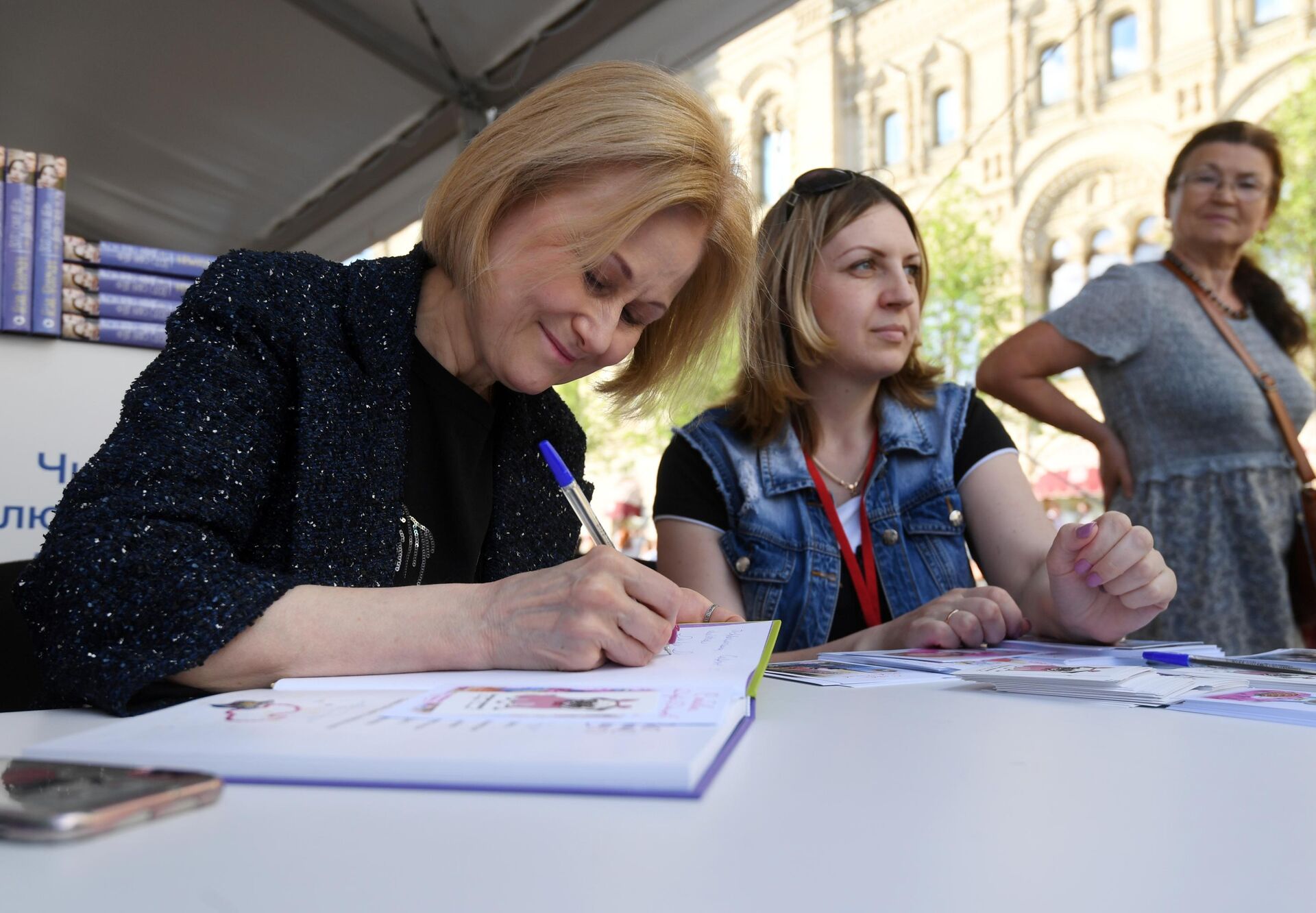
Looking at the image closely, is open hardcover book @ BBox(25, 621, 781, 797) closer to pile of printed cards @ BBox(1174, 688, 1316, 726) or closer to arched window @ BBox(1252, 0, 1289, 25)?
pile of printed cards @ BBox(1174, 688, 1316, 726)

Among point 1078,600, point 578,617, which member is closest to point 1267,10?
point 1078,600

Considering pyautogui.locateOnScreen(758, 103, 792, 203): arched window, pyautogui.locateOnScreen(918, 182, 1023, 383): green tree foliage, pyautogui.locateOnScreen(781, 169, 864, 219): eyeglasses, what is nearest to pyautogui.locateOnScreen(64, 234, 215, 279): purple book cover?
pyautogui.locateOnScreen(781, 169, 864, 219): eyeglasses

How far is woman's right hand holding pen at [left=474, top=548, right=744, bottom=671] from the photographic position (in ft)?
2.78

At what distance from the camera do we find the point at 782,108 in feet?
70.2

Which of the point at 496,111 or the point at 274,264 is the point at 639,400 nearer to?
the point at 274,264

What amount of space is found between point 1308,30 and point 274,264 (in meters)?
17.1

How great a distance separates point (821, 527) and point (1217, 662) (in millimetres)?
686

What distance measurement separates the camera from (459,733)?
0.58 meters

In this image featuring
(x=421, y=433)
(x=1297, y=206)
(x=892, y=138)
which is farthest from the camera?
(x=892, y=138)

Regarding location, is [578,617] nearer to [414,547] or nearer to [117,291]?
[414,547]

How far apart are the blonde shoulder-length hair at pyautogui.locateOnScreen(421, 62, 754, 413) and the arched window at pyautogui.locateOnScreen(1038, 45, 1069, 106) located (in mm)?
19918

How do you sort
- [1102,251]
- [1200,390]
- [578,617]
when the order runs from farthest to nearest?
[1102,251] → [1200,390] → [578,617]

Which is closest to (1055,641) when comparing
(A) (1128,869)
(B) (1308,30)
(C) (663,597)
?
(C) (663,597)

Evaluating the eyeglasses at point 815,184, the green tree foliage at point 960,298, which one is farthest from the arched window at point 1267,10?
the eyeglasses at point 815,184
